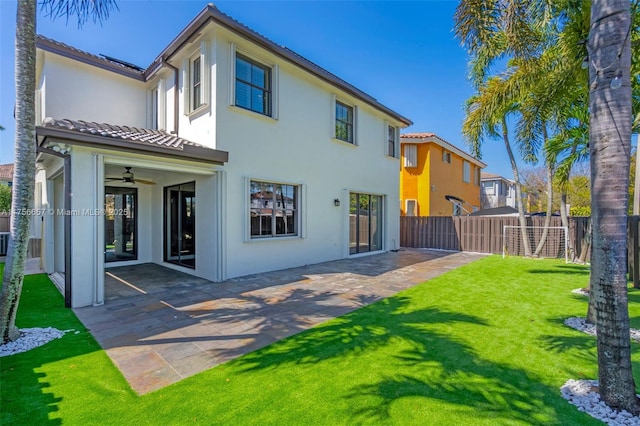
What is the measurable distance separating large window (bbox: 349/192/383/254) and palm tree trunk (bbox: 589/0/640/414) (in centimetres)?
1047

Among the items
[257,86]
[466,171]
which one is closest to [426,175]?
[466,171]

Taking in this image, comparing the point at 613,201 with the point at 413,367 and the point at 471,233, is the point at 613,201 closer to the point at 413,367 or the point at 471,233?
the point at 413,367

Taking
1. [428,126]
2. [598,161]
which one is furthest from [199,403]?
[428,126]

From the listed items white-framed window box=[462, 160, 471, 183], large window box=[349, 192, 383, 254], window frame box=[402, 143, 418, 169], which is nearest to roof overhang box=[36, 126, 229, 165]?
large window box=[349, 192, 383, 254]

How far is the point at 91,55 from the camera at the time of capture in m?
10.7

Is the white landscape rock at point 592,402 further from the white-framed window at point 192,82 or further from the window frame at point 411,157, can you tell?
the window frame at point 411,157

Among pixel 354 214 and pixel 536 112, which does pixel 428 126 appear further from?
pixel 536 112

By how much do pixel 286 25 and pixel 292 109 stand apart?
2.94 meters

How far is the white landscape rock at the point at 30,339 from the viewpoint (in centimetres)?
437

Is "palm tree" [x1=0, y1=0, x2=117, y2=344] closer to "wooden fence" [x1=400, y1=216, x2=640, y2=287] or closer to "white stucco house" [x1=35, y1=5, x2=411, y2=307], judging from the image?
"white stucco house" [x1=35, y1=5, x2=411, y2=307]

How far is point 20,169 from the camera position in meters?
4.54

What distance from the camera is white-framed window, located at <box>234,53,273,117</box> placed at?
9234 millimetres

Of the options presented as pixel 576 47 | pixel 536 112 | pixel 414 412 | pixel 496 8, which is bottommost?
pixel 414 412

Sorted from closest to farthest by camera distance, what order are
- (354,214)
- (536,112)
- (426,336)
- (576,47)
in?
(426,336) < (576,47) < (536,112) < (354,214)
